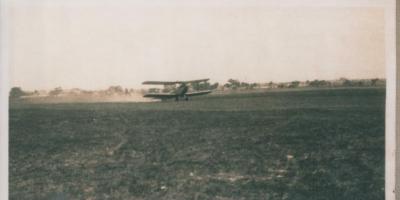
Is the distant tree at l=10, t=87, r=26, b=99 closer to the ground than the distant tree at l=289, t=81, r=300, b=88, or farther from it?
closer to the ground

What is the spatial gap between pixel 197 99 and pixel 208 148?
0.32 metres

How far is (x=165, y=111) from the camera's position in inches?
99.7

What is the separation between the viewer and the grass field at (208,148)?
239 cm

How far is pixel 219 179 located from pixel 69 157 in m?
0.93

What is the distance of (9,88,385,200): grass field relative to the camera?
7.86 feet

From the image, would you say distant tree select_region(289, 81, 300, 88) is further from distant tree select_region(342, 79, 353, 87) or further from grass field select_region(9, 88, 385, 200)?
distant tree select_region(342, 79, 353, 87)

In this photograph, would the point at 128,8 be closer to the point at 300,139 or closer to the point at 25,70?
the point at 25,70

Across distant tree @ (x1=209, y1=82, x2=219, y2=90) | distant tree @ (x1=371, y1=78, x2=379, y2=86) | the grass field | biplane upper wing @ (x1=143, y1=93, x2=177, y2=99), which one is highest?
distant tree @ (x1=371, y1=78, x2=379, y2=86)

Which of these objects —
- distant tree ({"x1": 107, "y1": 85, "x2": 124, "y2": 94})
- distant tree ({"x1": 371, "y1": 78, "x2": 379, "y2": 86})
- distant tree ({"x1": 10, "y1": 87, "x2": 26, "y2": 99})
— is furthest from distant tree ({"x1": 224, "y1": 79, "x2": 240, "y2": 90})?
distant tree ({"x1": 10, "y1": 87, "x2": 26, "y2": 99})

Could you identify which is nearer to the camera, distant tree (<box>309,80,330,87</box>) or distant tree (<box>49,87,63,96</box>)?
distant tree (<box>49,87,63,96</box>)

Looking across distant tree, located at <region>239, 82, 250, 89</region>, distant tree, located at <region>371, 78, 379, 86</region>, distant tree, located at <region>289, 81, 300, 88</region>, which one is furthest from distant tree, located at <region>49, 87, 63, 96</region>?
distant tree, located at <region>371, 78, 379, 86</region>

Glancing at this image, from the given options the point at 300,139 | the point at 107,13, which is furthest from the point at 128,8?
the point at 300,139

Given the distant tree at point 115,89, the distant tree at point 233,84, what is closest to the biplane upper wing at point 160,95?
the distant tree at point 115,89

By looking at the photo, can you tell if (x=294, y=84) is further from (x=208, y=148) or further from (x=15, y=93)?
(x=15, y=93)
